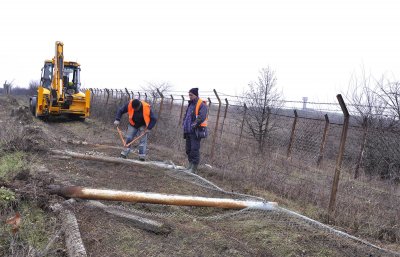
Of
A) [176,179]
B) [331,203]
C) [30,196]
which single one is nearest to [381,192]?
[331,203]

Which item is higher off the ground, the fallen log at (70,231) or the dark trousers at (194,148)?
the dark trousers at (194,148)

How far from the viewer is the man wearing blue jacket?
814 cm

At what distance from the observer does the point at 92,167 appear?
25.2 ft

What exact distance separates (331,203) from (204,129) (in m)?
3.20

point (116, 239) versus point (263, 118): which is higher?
point (263, 118)

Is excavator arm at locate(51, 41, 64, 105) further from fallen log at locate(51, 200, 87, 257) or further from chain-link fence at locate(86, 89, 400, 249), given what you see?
fallen log at locate(51, 200, 87, 257)

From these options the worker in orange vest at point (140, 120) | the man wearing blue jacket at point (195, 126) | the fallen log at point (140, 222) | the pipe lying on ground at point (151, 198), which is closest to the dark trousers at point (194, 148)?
the man wearing blue jacket at point (195, 126)

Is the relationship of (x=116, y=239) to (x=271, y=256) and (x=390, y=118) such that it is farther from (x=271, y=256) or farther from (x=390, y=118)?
(x=390, y=118)

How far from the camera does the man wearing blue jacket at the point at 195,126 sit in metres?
8.14

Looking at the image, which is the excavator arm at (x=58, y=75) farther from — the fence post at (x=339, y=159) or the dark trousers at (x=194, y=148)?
the fence post at (x=339, y=159)

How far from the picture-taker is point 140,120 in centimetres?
945

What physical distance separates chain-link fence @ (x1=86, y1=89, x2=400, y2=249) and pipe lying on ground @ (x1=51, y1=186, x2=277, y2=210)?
1.15m

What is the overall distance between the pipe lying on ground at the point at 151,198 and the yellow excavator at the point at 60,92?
12.1 meters

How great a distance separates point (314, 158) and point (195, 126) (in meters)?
3.68
